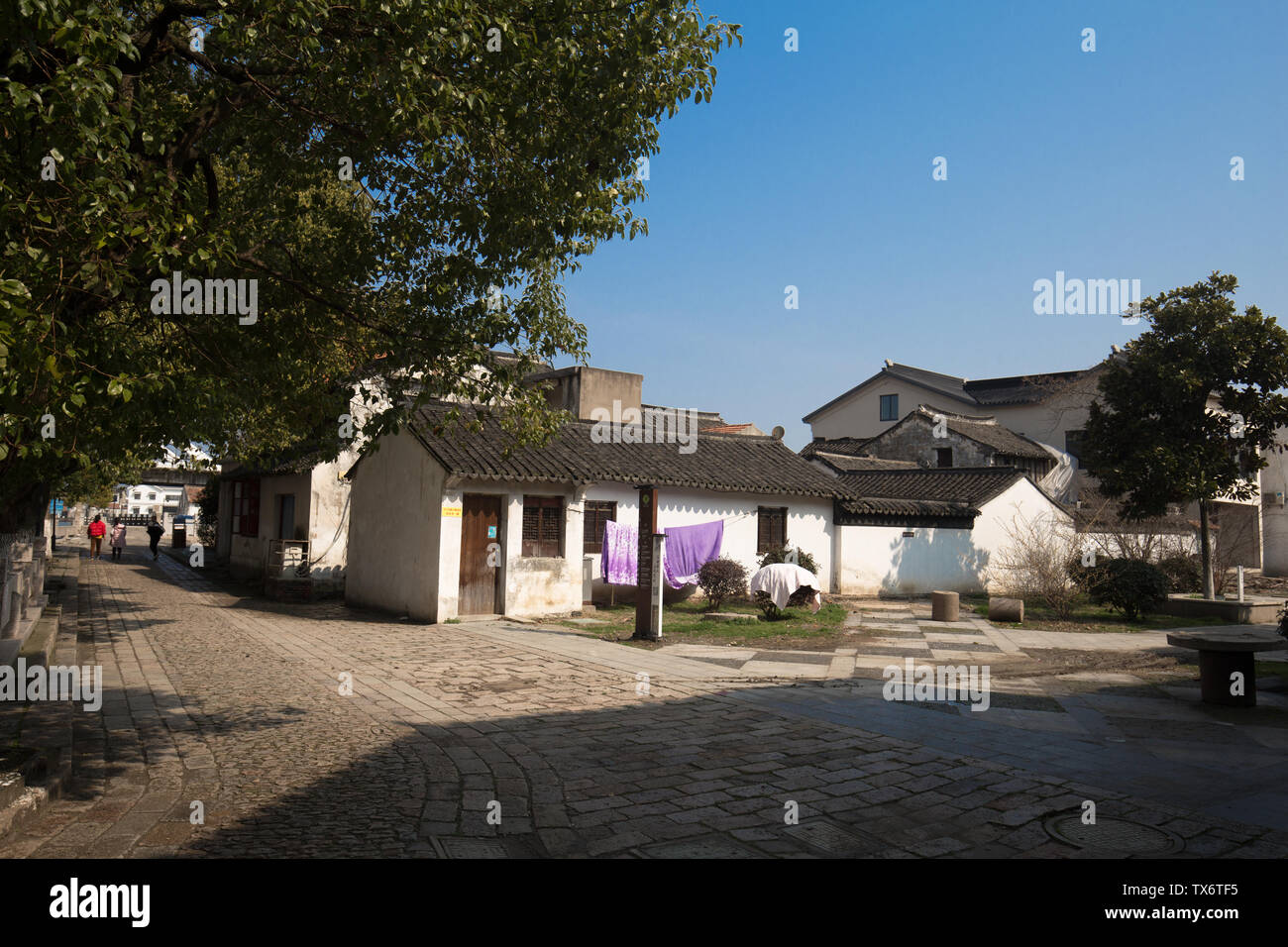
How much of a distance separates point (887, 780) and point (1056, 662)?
7.45 metres

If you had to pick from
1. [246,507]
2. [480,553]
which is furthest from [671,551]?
[246,507]

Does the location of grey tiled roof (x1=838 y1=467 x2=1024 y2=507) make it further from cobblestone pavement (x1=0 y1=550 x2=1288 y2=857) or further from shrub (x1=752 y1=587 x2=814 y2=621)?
cobblestone pavement (x1=0 y1=550 x2=1288 y2=857)

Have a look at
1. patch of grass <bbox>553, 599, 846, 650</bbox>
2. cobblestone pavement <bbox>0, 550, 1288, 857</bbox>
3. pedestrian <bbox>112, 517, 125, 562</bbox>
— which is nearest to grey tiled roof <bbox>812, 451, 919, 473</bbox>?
patch of grass <bbox>553, 599, 846, 650</bbox>

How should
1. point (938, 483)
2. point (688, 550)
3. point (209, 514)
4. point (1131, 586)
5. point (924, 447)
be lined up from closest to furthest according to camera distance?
point (1131, 586), point (688, 550), point (938, 483), point (924, 447), point (209, 514)

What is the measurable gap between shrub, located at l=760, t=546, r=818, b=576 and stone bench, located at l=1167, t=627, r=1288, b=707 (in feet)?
35.7

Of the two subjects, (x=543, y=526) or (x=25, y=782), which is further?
(x=543, y=526)

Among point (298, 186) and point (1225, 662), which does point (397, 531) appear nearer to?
point (298, 186)

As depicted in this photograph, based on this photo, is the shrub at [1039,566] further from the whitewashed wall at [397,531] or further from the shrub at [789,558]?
the whitewashed wall at [397,531]

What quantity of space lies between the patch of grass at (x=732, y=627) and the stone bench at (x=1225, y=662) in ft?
18.3

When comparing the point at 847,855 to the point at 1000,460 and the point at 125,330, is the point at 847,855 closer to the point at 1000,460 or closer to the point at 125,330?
the point at 125,330

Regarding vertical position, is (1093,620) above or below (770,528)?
below

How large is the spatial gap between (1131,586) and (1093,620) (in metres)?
1.04

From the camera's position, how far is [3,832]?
184 inches

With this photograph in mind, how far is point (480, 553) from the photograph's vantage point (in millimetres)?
16625
